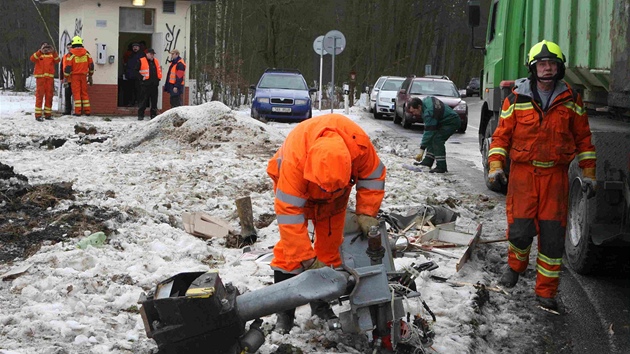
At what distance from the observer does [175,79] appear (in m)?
22.7

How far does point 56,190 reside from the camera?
9.79 m

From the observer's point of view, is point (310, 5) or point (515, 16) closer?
point (515, 16)

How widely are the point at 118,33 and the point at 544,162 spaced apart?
19.1 metres

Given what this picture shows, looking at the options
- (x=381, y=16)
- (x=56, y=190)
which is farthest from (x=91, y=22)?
(x=381, y=16)

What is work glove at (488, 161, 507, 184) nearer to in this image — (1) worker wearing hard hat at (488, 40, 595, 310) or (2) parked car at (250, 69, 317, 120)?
(1) worker wearing hard hat at (488, 40, 595, 310)

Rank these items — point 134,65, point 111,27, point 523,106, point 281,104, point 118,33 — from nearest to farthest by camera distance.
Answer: point 523,106 < point 111,27 < point 118,33 < point 134,65 < point 281,104

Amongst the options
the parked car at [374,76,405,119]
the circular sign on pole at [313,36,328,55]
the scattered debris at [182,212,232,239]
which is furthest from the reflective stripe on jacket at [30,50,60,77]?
the scattered debris at [182,212,232,239]

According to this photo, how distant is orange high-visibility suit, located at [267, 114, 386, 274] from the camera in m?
4.45

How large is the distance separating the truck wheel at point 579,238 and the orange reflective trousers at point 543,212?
27.3 inches

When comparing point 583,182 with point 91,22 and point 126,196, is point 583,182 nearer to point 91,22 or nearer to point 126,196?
point 126,196

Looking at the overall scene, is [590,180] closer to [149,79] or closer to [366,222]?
[366,222]

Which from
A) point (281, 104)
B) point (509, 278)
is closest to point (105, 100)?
point (281, 104)

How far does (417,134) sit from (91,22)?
30.7ft

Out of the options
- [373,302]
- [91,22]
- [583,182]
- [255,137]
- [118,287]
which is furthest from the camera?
[91,22]
